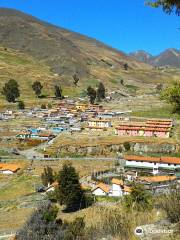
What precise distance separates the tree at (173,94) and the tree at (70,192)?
1167 inches

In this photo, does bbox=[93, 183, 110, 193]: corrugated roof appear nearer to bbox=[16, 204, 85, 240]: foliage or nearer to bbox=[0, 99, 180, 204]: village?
bbox=[0, 99, 180, 204]: village

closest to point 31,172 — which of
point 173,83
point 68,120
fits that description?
point 68,120

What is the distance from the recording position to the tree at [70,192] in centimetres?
4419

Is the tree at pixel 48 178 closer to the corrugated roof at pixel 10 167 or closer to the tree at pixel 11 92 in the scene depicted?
the corrugated roof at pixel 10 167

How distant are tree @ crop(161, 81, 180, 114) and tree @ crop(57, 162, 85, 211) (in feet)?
97.3

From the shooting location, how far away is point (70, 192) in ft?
146

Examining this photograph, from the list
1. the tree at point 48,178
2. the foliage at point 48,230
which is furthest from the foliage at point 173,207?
the tree at point 48,178

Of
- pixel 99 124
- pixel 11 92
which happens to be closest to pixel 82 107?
pixel 11 92

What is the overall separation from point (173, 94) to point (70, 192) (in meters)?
30.5

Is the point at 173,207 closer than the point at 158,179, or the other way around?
the point at 173,207

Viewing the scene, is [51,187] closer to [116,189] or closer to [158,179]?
[116,189]

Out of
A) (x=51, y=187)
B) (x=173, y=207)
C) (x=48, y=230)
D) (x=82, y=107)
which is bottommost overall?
(x=51, y=187)

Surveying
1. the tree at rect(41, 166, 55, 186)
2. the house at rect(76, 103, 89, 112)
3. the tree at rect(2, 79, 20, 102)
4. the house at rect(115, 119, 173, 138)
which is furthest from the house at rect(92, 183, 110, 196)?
the tree at rect(2, 79, 20, 102)

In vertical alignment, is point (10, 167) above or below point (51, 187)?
above
